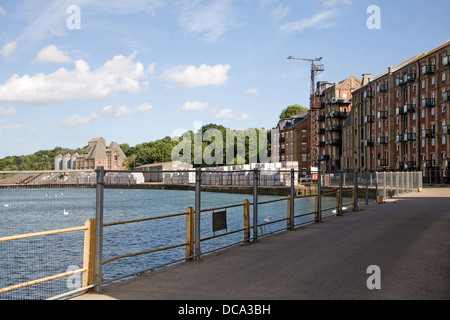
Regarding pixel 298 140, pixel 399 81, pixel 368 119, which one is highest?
pixel 399 81

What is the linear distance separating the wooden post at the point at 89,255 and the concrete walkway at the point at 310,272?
26 cm

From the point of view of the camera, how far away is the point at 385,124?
84062mm

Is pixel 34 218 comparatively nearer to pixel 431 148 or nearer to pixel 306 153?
pixel 431 148

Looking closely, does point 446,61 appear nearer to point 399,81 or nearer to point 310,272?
point 399,81

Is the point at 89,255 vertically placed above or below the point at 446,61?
below

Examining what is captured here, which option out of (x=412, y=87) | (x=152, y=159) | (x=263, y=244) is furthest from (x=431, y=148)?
(x=152, y=159)

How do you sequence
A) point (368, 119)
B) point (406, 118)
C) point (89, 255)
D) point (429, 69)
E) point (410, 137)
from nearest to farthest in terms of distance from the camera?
point (89, 255) → point (429, 69) → point (410, 137) → point (406, 118) → point (368, 119)

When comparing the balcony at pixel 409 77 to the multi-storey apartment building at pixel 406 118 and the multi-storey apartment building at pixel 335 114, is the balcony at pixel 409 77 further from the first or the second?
the multi-storey apartment building at pixel 335 114

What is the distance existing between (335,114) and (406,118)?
29276 millimetres

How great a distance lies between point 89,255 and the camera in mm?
7379

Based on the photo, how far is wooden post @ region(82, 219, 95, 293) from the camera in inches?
290

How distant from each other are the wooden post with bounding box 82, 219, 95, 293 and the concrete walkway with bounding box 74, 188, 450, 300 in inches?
10.1

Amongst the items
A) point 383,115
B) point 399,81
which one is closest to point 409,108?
point 399,81

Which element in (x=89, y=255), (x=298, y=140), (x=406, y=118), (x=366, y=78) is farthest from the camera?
(x=298, y=140)
